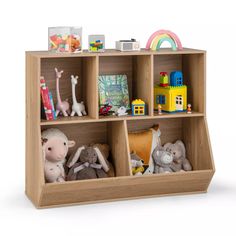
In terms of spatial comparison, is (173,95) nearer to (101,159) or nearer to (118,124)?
(118,124)

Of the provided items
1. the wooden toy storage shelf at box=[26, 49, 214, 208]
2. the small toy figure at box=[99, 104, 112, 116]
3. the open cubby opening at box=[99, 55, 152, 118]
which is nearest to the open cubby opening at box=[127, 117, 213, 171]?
the wooden toy storage shelf at box=[26, 49, 214, 208]

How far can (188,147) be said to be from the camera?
621 cm

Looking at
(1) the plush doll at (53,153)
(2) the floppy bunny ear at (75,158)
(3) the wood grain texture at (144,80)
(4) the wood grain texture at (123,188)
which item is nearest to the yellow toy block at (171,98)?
(3) the wood grain texture at (144,80)

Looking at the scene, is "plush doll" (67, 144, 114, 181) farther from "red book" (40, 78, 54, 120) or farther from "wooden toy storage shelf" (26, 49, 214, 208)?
"red book" (40, 78, 54, 120)

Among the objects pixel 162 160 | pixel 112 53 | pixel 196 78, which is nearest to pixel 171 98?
pixel 196 78

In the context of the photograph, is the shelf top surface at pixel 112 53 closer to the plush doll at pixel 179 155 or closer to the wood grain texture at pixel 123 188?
the plush doll at pixel 179 155

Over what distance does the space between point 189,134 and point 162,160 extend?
1.05ft

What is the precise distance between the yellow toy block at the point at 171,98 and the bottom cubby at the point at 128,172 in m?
0.18

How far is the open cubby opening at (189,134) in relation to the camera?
601 centimetres

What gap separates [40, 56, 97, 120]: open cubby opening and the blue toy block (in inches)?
25.4

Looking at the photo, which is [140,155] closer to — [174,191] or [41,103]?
[174,191]

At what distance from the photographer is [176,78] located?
598 centimetres
